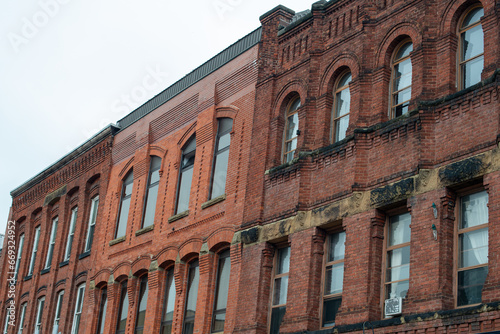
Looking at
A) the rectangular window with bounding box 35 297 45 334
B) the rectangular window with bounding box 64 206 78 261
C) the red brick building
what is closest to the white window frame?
the rectangular window with bounding box 35 297 45 334

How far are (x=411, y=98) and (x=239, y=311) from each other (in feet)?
21.9

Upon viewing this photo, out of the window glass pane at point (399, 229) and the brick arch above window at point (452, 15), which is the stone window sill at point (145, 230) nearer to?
the window glass pane at point (399, 229)

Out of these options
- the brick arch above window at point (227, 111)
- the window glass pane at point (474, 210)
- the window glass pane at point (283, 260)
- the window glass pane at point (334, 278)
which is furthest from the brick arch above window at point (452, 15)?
the brick arch above window at point (227, 111)

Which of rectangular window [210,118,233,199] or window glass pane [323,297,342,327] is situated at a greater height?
rectangular window [210,118,233,199]

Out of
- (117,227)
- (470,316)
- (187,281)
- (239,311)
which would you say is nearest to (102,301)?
(117,227)

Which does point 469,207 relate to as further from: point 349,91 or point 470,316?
point 349,91

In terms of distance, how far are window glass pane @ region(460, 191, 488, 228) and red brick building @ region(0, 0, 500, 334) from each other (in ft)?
0.14

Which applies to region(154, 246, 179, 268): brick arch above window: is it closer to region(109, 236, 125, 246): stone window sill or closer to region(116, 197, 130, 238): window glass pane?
region(109, 236, 125, 246): stone window sill

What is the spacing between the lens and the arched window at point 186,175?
960 inches

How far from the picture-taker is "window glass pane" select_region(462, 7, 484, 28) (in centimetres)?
1669

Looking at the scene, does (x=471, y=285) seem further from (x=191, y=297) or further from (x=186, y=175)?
(x=186, y=175)

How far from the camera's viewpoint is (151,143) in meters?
27.0

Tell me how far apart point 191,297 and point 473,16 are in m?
10.8

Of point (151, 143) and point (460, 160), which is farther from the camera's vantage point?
point (151, 143)
